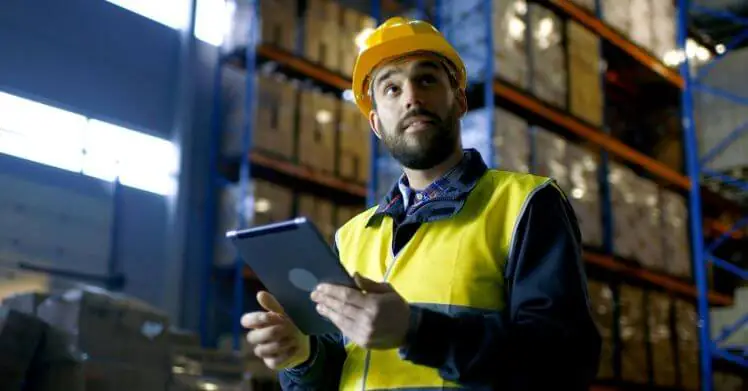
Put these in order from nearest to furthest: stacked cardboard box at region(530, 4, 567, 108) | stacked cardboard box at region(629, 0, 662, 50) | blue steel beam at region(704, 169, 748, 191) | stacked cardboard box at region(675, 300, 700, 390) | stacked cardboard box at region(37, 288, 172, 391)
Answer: stacked cardboard box at region(37, 288, 172, 391) < stacked cardboard box at region(530, 4, 567, 108) < blue steel beam at region(704, 169, 748, 191) < stacked cardboard box at region(675, 300, 700, 390) < stacked cardboard box at region(629, 0, 662, 50)

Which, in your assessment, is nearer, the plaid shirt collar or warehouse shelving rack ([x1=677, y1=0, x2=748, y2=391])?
the plaid shirt collar

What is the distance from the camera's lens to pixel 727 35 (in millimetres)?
9602

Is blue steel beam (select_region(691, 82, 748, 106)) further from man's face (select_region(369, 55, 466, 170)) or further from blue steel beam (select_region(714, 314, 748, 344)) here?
man's face (select_region(369, 55, 466, 170))

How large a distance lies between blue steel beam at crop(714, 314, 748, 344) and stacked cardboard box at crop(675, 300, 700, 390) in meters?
1.47

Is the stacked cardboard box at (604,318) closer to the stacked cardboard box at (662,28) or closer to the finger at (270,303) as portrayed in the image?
the stacked cardboard box at (662,28)

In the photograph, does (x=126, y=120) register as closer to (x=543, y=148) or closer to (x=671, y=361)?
(x=543, y=148)

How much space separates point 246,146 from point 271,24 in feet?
3.78

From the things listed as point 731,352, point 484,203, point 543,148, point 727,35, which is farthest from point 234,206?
point 484,203

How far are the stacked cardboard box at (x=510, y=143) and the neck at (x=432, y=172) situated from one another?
4514mm

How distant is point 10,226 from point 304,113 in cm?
258

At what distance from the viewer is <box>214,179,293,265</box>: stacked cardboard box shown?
7.31m

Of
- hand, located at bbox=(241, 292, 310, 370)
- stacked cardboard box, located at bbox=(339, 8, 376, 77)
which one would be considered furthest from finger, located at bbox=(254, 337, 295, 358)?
stacked cardboard box, located at bbox=(339, 8, 376, 77)

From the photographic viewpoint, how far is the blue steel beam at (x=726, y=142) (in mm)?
7992

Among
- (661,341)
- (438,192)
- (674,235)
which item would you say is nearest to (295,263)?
(438,192)
